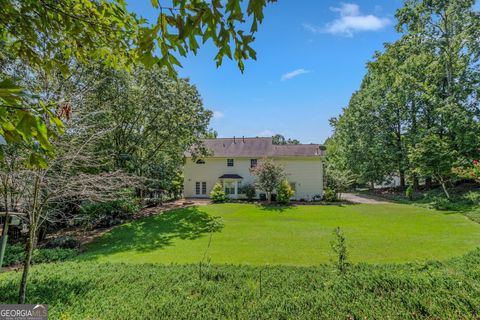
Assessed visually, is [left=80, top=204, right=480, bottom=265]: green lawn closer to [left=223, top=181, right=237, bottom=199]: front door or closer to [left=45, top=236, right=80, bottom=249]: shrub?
[left=45, top=236, right=80, bottom=249]: shrub

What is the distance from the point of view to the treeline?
2061 centimetres

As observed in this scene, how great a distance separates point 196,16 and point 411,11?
28.5 meters

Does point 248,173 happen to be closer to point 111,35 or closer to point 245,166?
point 245,166

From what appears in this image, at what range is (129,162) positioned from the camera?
1759 cm

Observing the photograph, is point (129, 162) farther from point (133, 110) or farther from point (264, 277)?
A: point (264, 277)

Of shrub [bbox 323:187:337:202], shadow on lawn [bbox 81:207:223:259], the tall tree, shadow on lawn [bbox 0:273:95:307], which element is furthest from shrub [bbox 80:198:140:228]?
shrub [bbox 323:187:337:202]

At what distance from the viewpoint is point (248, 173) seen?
28953 millimetres

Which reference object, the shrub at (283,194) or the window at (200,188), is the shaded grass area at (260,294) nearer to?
the shrub at (283,194)

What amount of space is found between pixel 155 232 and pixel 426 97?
25142 mm

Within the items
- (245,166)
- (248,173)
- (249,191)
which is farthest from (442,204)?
(245,166)

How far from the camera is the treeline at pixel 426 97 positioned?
67.6ft

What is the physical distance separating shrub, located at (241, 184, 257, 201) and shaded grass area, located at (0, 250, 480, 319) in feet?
66.1

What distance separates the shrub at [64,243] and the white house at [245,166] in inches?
609

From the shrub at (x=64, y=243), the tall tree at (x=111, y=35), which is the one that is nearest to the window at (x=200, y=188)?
the shrub at (x=64, y=243)
